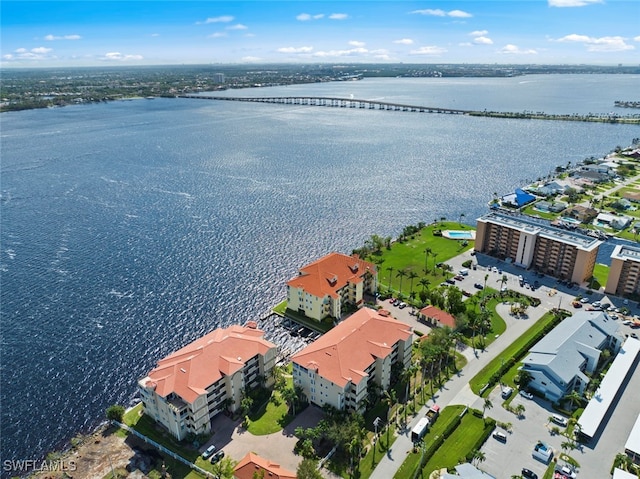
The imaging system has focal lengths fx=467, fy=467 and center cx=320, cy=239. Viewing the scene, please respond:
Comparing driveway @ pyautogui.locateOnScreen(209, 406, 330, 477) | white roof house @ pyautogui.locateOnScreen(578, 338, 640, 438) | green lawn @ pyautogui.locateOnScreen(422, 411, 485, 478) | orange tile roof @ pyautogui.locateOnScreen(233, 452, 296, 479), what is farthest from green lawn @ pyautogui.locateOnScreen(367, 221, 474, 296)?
orange tile roof @ pyautogui.locateOnScreen(233, 452, 296, 479)

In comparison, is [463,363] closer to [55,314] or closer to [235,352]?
[235,352]

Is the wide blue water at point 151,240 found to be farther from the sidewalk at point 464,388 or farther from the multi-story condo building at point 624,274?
the multi-story condo building at point 624,274

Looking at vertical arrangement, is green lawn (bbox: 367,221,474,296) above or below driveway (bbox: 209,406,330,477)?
above

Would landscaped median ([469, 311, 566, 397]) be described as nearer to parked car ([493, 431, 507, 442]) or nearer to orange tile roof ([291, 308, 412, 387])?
parked car ([493, 431, 507, 442])

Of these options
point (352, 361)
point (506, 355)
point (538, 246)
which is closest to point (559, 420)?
point (506, 355)

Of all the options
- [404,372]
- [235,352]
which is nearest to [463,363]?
[404,372]

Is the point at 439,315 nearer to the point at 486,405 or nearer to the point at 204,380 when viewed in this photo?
the point at 486,405

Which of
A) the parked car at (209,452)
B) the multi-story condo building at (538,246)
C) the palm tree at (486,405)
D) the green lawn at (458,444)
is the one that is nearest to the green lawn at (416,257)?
the multi-story condo building at (538,246)
